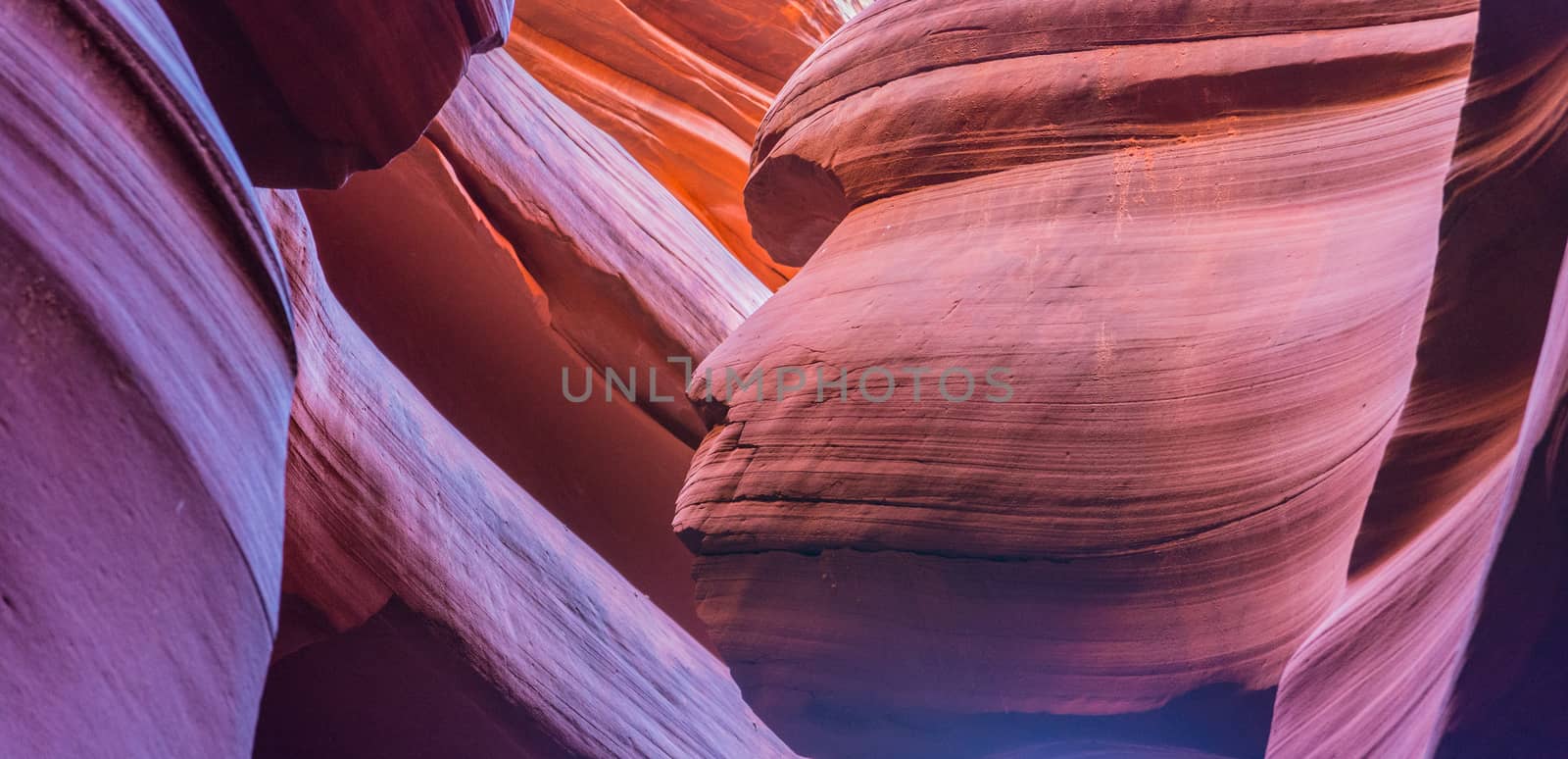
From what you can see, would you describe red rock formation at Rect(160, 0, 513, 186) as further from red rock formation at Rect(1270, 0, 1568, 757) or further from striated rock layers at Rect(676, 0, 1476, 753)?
red rock formation at Rect(1270, 0, 1568, 757)

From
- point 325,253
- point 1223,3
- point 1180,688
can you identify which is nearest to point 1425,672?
point 1180,688

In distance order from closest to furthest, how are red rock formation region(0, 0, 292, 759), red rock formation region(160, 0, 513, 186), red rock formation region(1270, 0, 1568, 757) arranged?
red rock formation region(0, 0, 292, 759) → red rock formation region(160, 0, 513, 186) → red rock formation region(1270, 0, 1568, 757)

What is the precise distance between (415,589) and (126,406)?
1242mm

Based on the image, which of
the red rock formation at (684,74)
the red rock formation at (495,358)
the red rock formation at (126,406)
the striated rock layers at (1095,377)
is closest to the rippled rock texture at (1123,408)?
the striated rock layers at (1095,377)

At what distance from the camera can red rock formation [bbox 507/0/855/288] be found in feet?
24.9

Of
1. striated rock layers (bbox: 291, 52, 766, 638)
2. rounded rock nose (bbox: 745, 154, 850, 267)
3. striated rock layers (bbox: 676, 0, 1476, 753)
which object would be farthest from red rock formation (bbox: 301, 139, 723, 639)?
striated rock layers (bbox: 676, 0, 1476, 753)

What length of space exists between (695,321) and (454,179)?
1.36 metres

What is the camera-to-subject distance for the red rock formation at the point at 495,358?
425 centimetres

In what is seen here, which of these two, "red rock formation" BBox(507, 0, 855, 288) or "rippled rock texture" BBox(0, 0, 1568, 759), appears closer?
"rippled rock texture" BBox(0, 0, 1568, 759)

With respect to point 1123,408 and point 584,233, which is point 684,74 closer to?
point 584,233

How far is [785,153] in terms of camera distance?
4410mm

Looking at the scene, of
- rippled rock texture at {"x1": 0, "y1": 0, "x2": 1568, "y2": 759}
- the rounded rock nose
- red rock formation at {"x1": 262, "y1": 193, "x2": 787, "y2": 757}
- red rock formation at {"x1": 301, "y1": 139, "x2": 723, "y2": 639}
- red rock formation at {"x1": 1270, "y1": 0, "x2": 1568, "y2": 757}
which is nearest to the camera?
rippled rock texture at {"x1": 0, "y1": 0, "x2": 1568, "y2": 759}

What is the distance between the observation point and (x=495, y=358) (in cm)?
469

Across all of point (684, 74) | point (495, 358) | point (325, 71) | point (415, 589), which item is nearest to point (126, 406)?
point (325, 71)
